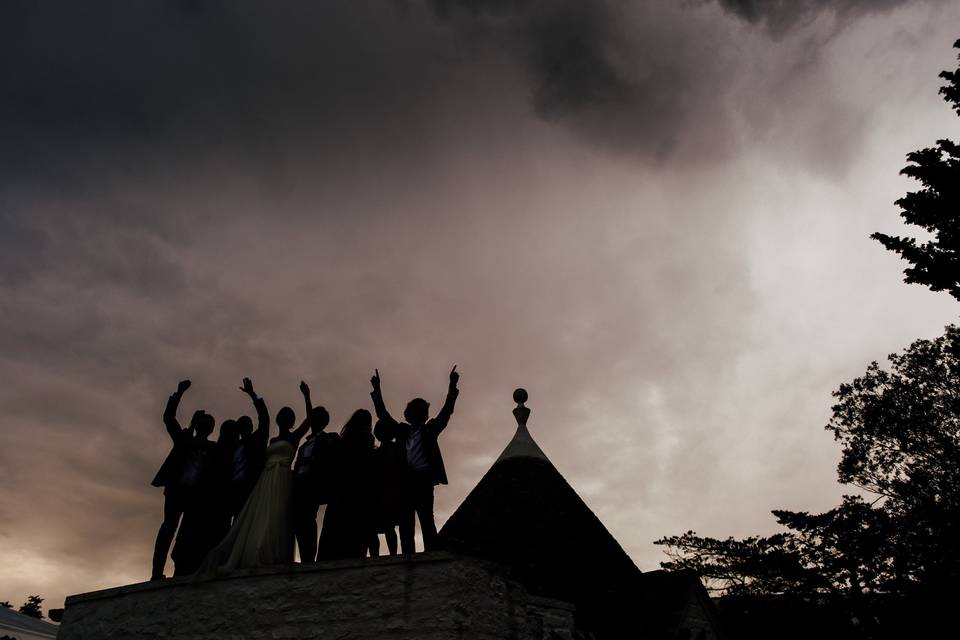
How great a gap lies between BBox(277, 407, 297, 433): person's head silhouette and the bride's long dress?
0.21 meters

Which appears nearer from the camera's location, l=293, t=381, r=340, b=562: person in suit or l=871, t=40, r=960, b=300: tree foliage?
l=293, t=381, r=340, b=562: person in suit

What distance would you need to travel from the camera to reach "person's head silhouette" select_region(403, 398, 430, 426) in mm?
5691

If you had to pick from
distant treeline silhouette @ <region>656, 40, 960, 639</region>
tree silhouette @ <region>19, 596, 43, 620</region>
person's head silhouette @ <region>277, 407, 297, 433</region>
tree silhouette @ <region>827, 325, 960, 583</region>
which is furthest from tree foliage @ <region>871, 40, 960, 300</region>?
tree silhouette @ <region>19, 596, 43, 620</region>

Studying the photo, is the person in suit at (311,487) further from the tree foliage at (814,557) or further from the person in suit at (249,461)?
the tree foliage at (814,557)

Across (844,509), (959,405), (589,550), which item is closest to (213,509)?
(589,550)

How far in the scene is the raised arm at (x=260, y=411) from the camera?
576cm

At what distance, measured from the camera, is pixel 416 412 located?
18.7ft

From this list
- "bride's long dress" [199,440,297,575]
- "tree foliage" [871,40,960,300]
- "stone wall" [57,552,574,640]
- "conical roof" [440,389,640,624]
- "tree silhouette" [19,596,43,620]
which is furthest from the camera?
"tree silhouette" [19,596,43,620]

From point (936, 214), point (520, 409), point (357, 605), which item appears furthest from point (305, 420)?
point (936, 214)

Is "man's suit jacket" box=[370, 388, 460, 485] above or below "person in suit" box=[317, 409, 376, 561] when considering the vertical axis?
above

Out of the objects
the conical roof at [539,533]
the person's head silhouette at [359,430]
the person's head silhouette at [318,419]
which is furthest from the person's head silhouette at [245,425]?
the conical roof at [539,533]

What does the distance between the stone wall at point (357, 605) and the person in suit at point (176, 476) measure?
0.57 m

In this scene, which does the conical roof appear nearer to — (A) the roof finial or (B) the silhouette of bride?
(A) the roof finial

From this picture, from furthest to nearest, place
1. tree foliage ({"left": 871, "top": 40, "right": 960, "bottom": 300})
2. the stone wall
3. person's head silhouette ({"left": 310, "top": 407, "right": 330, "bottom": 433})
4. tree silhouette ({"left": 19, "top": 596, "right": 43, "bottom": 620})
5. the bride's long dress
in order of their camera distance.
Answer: tree silhouette ({"left": 19, "top": 596, "right": 43, "bottom": 620}), tree foliage ({"left": 871, "top": 40, "right": 960, "bottom": 300}), person's head silhouette ({"left": 310, "top": 407, "right": 330, "bottom": 433}), the bride's long dress, the stone wall
